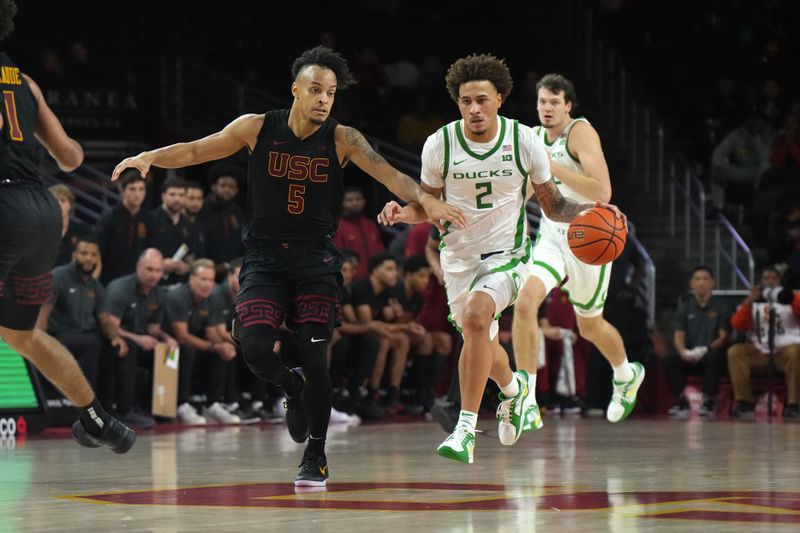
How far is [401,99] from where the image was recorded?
19891mm

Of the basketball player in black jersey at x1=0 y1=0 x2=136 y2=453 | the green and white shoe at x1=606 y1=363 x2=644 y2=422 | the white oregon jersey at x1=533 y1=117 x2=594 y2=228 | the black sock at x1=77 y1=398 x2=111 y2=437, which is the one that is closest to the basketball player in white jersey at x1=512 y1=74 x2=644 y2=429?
the white oregon jersey at x1=533 y1=117 x2=594 y2=228

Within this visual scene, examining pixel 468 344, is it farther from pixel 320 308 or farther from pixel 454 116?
pixel 454 116

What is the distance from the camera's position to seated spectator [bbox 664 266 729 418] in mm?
15328

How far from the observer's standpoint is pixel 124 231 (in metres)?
13.0

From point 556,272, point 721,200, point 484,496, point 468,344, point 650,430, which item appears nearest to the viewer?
point 484,496

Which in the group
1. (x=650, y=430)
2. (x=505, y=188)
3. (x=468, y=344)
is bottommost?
(x=650, y=430)

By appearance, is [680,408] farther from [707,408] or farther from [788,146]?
[788,146]

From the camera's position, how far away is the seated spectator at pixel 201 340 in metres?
13.0

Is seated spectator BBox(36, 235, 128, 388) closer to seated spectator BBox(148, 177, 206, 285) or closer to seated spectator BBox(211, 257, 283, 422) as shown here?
seated spectator BBox(148, 177, 206, 285)

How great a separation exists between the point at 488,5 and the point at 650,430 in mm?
11797

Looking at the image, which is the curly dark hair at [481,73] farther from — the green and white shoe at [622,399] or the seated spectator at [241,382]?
the seated spectator at [241,382]

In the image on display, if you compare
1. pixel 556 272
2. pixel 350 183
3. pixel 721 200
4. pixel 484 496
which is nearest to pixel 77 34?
pixel 350 183

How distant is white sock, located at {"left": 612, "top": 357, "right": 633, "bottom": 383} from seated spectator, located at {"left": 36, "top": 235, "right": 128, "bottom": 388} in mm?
4242

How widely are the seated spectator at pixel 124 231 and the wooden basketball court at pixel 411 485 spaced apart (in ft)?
7.82
